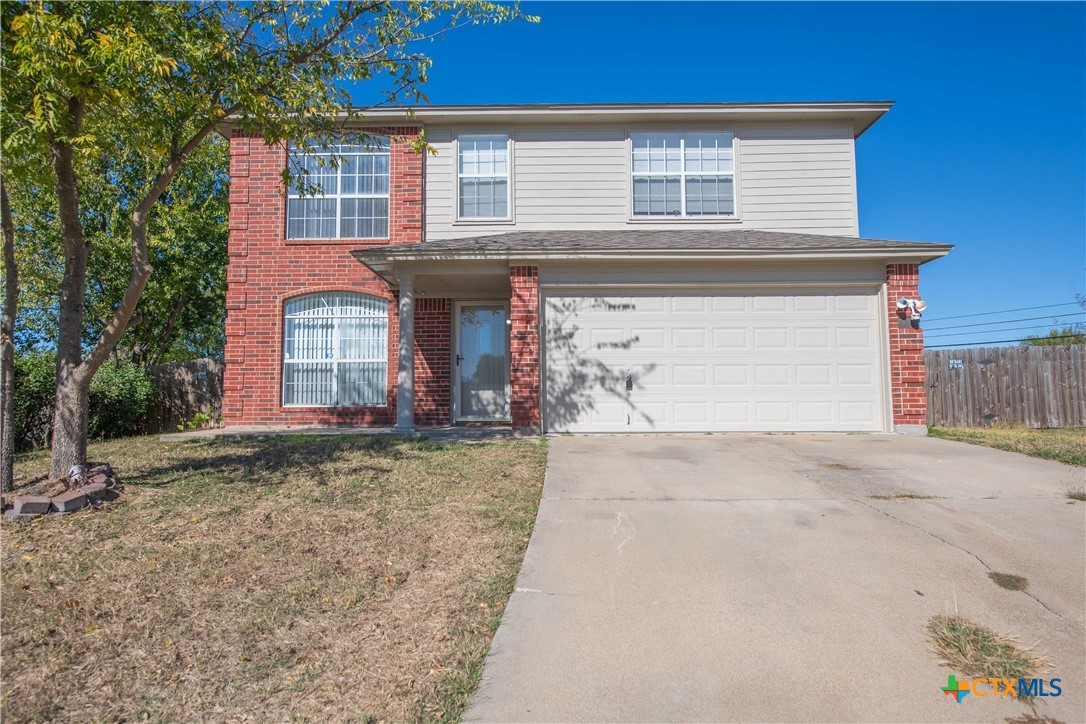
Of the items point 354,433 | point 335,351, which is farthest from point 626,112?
point 354,433

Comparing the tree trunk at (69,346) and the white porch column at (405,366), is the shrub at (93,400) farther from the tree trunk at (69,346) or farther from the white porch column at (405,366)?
the white porch column at (405,366)

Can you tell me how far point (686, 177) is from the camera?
11.6m

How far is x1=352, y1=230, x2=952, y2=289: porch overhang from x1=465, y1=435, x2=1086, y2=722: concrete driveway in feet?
14.1

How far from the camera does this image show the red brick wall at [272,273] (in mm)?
11312

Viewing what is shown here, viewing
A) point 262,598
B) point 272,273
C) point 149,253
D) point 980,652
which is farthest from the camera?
point 149,253

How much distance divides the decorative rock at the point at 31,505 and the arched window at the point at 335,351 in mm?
6565

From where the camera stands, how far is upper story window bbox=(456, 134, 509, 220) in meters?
11.8

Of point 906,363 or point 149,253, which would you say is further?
point 149,253

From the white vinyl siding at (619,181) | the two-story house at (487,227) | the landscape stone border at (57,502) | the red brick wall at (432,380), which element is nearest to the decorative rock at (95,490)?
the landscape stone border at (57,502)

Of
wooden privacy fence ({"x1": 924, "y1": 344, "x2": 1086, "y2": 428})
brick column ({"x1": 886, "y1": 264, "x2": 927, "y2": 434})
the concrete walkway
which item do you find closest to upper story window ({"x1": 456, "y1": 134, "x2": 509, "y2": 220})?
the concrete walkway

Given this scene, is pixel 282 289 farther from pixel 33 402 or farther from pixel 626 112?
pixel 626 112

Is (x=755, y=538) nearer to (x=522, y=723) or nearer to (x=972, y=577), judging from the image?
(x=972, y=577)

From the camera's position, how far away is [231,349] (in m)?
11.4

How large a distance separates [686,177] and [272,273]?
8.10 metres
